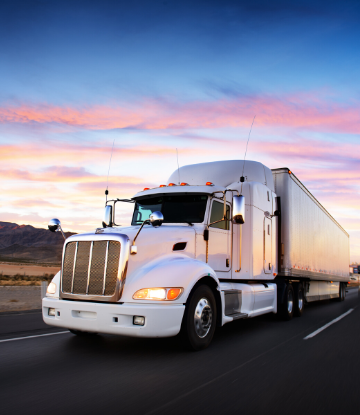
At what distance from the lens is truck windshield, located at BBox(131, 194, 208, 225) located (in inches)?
309

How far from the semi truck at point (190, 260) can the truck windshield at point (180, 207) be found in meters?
0.02

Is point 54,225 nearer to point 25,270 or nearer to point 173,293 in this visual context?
point 173,293

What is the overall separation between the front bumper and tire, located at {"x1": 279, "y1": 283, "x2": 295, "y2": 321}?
5.77 m

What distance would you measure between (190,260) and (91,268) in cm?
155

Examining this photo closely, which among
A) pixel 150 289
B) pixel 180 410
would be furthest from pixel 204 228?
pixel 180 410

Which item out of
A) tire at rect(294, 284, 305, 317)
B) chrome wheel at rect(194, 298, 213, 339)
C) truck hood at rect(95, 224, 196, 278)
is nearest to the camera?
truck hood at rect(95, 224, 196, 278)

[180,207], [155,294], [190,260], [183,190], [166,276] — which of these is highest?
[183,190]

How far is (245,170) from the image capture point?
10016 millimetres

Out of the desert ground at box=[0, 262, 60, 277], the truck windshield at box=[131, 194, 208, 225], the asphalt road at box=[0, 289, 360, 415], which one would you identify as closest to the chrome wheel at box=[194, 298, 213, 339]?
the asphalt road at box=[0, 289, 360, 415]

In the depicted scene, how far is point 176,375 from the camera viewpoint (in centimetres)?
517

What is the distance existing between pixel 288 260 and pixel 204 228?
4581 millimetres

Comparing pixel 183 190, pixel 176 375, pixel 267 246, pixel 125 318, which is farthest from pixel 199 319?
pixel 267 246

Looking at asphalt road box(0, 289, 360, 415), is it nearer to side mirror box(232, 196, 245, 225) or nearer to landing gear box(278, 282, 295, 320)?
side mirror box(232, 196, 245, 225)

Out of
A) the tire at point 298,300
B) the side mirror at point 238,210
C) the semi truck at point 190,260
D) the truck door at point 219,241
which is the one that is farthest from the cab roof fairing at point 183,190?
the tire at point 298,300
